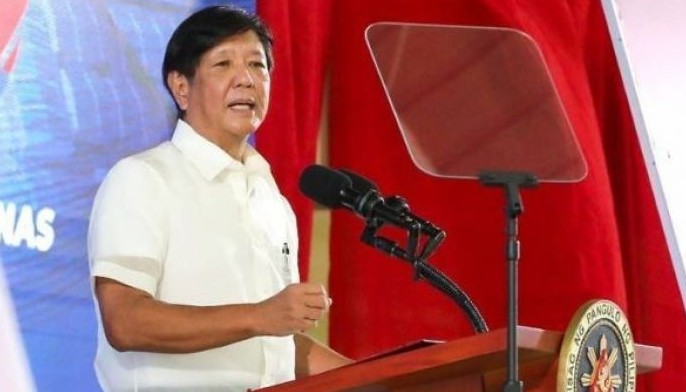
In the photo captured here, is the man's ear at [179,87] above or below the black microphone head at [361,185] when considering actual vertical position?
above

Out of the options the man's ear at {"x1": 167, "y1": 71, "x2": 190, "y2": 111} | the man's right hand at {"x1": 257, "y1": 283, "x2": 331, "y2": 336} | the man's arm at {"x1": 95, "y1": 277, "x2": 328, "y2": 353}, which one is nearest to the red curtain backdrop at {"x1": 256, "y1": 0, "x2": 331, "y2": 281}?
the man's ear at {"x1": 167, "y1": 71, "x2": 190, "y2": 111}

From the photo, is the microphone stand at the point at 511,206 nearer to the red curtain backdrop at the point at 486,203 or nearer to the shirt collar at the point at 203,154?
the shirt collar at the point at 203,154

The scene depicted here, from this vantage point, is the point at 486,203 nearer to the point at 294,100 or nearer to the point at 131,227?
the point at 294,100

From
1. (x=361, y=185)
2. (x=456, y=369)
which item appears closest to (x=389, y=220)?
(x=361, y=185)

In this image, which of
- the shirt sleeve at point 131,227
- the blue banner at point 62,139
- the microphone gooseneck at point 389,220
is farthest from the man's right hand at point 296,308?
the blue banner at point 62,139

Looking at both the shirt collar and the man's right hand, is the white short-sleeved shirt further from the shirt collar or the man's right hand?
the man's right hand

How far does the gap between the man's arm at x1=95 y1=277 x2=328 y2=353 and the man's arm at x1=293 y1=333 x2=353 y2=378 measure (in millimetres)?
336

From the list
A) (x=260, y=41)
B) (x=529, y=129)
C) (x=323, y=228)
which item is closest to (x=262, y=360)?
(x=260, y=41)

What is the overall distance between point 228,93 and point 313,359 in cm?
40

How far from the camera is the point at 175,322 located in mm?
1800

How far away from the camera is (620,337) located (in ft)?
5.54

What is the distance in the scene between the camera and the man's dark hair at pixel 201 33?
2.07m

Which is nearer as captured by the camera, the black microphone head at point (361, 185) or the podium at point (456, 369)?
the podium at point (456, 369)

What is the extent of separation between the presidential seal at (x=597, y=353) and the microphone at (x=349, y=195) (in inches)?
9.3
